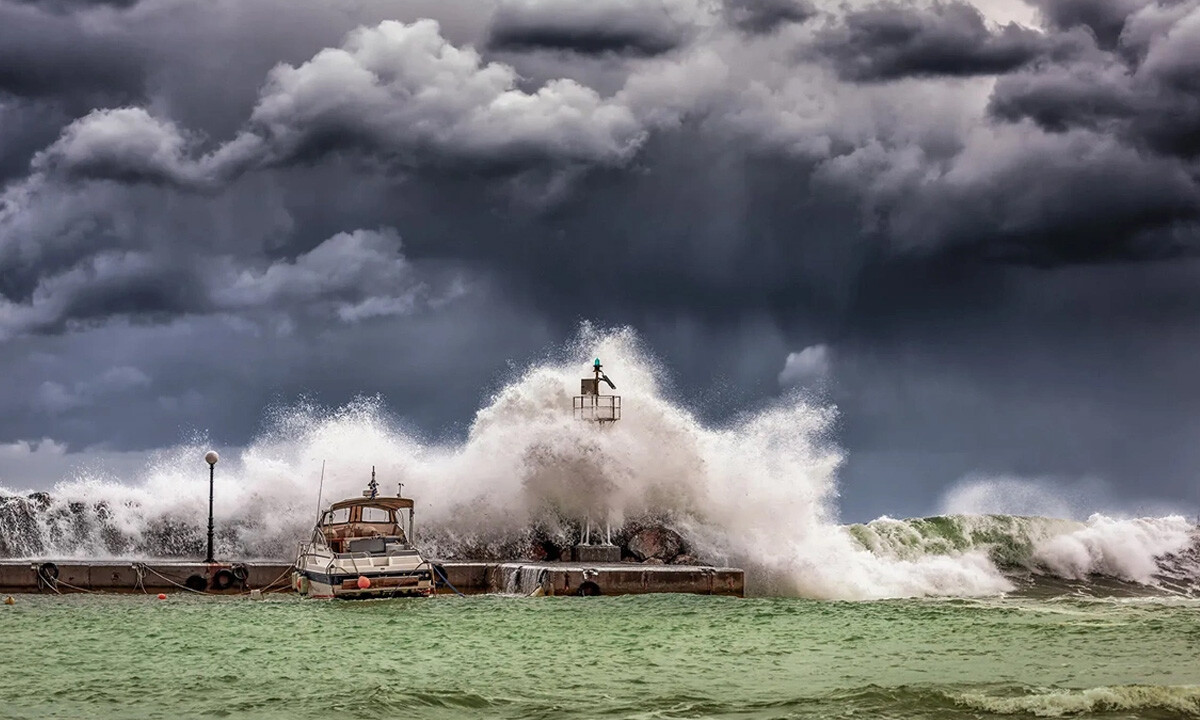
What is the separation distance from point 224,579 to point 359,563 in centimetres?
554

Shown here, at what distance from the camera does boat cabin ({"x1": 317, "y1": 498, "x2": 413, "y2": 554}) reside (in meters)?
32.9

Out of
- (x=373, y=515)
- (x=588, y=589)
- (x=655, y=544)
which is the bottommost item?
(x=588, y=589)

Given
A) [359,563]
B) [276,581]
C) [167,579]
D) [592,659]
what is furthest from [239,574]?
[592,659]

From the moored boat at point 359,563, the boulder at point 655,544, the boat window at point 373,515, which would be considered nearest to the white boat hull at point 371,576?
the moored boat at point 359,563

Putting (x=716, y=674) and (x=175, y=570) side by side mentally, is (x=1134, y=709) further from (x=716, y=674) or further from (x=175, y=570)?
(x=175, y=570)

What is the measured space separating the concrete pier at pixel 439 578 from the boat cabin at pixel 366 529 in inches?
64.2

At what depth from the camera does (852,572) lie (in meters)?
42.0

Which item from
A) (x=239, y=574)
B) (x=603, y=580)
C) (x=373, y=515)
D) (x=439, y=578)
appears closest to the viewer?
(x=603, y=580)

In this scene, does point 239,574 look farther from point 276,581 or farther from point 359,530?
point 359,530

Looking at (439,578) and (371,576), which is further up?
(371,576)

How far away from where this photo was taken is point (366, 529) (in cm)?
3469

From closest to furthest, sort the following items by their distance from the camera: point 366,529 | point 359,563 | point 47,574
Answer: point 359,563 → point 366,529 → point 47,574

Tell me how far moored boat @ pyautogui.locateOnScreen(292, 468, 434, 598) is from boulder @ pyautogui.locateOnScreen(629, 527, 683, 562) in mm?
7912

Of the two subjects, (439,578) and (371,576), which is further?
(439,578)
